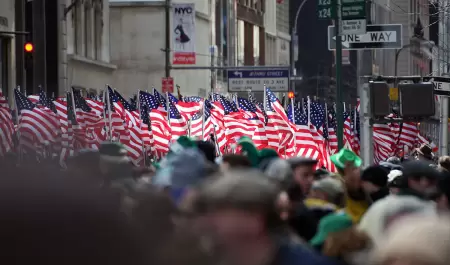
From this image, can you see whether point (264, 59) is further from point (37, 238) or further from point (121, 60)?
point (37, 238)

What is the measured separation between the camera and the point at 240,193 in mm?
4340

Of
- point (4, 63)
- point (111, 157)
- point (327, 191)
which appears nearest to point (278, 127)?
point (4, 63)

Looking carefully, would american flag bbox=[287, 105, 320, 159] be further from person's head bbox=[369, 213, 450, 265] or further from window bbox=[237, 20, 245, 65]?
window bbox=[237, 20, 245, 65]

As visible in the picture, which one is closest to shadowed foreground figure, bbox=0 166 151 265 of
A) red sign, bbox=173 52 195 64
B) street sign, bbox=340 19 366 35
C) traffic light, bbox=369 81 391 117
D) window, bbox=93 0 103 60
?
traffic light, bbox=369 81 391 117

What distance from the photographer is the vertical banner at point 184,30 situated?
63344mm

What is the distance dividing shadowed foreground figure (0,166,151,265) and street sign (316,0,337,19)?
16981mm

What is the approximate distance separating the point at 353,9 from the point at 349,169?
32.0 ft

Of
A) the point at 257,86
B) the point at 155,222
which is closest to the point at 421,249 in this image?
the point at 155,222

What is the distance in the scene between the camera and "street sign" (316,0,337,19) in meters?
21.1

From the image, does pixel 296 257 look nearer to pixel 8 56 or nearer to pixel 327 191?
pixel 327 191

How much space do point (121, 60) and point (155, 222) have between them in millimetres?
65074

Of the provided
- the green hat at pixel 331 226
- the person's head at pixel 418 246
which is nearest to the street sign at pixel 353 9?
the green hat at pixel 331 226

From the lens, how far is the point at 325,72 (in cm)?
11431

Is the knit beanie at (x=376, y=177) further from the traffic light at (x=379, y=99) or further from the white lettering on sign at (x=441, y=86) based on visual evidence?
the white lettering on sign at (x=441, y=86)
